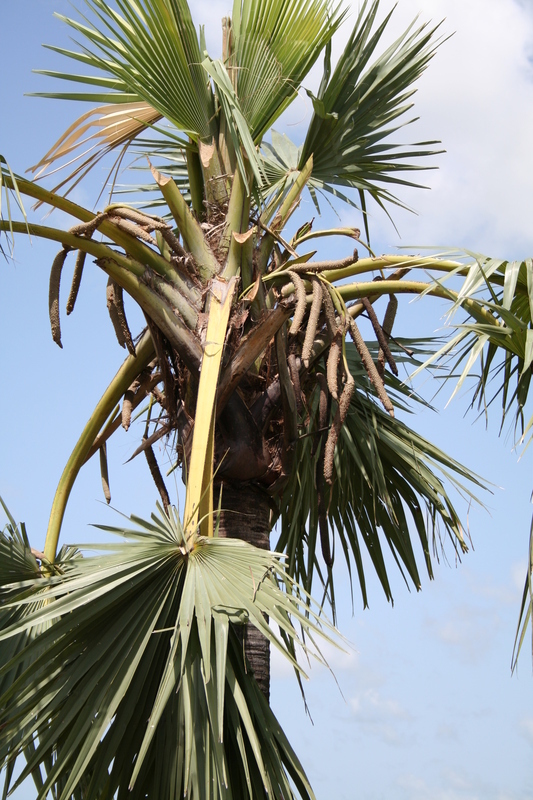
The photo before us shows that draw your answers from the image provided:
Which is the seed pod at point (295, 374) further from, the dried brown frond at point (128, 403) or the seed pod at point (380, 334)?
the dried brown frond at point (128, 403)

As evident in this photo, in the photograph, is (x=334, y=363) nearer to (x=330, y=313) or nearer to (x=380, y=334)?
(x=330, y=313)

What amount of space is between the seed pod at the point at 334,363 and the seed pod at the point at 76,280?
47.1 inches

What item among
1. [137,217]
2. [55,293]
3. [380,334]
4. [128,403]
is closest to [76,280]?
[55,293]

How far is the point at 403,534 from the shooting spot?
539cm

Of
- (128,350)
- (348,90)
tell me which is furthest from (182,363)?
(348,90)

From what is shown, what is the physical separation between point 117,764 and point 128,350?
6.41 ft

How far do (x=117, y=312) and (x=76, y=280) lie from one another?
0.23m

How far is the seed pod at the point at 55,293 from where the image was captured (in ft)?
12.8

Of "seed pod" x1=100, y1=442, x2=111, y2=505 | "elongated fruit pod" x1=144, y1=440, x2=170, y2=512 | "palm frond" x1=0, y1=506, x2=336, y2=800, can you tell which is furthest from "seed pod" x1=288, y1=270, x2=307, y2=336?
"seed pod" x1=100, y1=442, x2=111, y2=505

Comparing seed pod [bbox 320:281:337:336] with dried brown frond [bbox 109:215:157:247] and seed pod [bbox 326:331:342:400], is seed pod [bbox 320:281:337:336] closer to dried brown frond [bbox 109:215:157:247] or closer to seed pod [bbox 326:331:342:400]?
seed pod [bbox 326:331:342:400]

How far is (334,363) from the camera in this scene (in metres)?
3.60

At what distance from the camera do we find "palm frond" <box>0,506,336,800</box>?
9.04 ft

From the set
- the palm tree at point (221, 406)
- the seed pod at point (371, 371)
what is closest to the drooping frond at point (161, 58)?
the palm tree at point (221, 406)

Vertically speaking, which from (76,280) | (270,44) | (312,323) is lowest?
(312,323)
